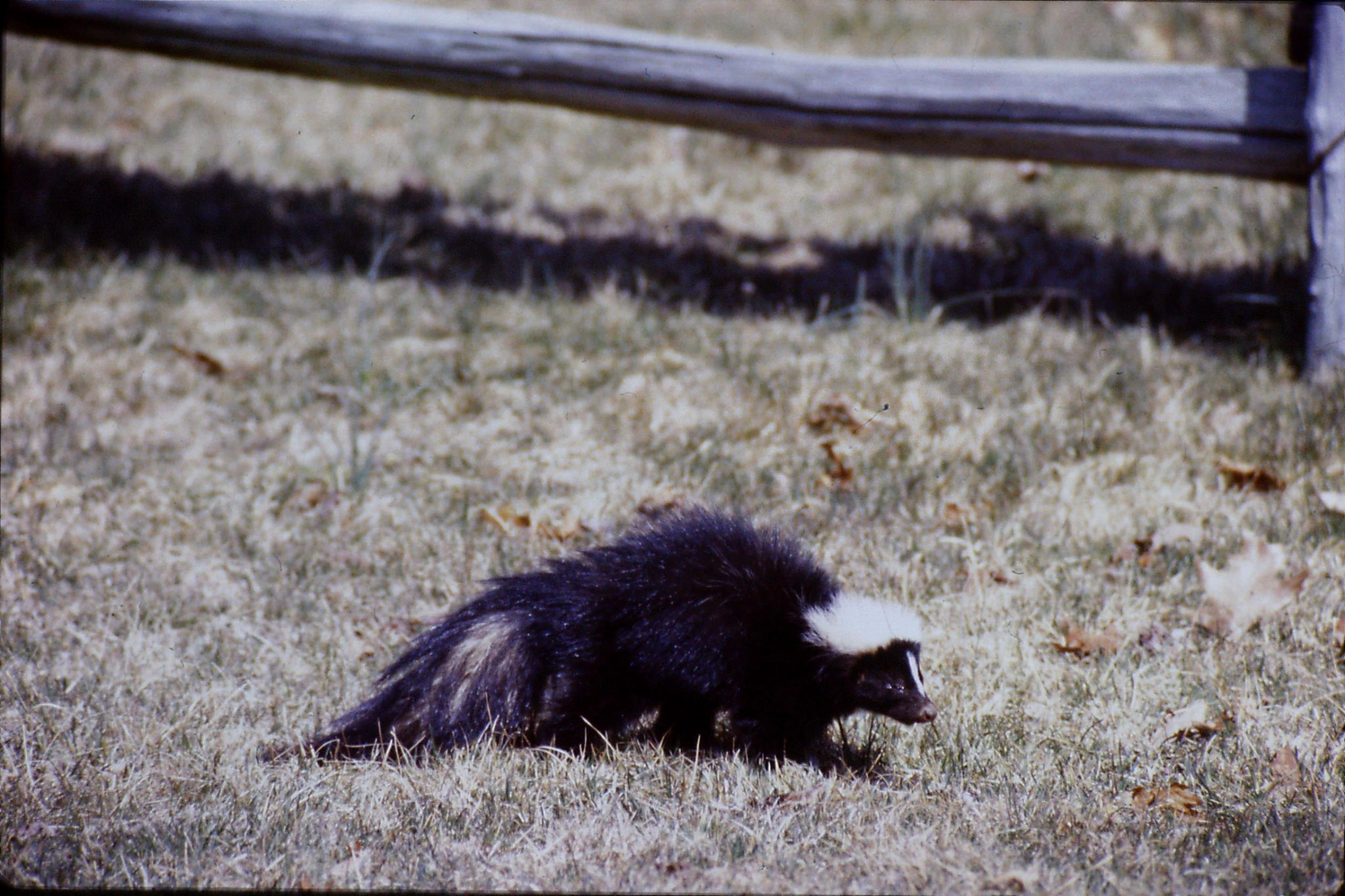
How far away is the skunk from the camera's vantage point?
3.39 metres

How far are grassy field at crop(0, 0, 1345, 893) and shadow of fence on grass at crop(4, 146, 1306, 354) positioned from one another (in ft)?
0.13

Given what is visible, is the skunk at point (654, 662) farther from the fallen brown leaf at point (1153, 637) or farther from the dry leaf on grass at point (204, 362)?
the dry leaf on grass at point (204, 362)

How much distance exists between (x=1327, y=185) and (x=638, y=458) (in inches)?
Result: 132

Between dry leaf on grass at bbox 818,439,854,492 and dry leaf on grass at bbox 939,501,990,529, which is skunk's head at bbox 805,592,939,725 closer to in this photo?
dry leaf on grass at bbox 939,501,990,529

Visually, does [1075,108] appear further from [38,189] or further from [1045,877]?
[38,189]

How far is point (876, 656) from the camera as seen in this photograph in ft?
11.0

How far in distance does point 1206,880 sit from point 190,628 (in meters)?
3.37

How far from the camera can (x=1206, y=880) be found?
2742 millimetres

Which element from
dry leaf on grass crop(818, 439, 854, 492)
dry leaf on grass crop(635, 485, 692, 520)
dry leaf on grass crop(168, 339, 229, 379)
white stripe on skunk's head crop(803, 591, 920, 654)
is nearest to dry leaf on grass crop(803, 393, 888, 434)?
dry leaf on grass crop(818, 439, 854, 492)

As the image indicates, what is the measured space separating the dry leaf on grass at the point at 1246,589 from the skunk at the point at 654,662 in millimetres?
1286

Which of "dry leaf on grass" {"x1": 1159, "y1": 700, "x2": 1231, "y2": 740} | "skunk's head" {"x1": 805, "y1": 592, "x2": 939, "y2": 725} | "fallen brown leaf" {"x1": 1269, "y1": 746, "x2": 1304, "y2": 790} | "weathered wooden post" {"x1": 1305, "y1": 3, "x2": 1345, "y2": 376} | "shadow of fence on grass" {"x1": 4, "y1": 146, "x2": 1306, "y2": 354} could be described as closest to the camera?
"fallen brown leaf" {"x1": 1269, "y1": 746, "x2": 1304, "y2": 790}

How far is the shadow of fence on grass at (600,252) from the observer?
632cm

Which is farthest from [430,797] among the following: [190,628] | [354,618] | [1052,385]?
[1052,385]

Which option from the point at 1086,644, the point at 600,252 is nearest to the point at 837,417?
the point at 1086,644
